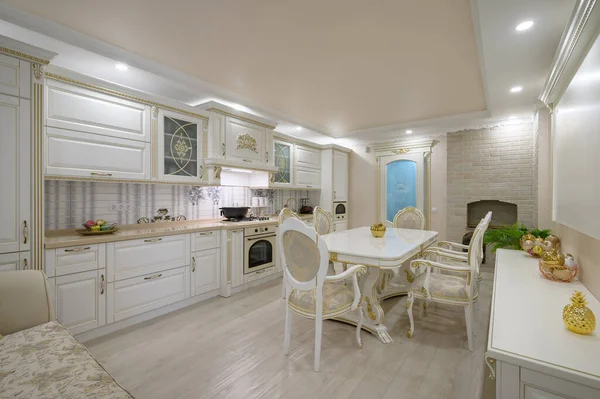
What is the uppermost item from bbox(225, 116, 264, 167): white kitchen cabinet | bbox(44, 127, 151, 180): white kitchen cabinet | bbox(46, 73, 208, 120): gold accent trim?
bbox(46, 73, 208, 120): gold accent trim

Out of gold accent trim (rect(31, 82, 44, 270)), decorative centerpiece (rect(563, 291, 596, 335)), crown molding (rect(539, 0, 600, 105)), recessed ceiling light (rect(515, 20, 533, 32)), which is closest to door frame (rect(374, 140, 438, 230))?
crown molding (rect(539, 0, 600, 105))

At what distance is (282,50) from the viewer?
7.89ft

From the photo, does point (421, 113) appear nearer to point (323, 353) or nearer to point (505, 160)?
point (505, 160)

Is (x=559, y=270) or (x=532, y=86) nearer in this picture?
(x=559, y=270)

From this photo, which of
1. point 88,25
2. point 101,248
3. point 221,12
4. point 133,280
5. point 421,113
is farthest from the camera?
point 421,113

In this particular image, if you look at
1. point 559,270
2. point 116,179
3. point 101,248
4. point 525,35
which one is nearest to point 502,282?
point 559,270

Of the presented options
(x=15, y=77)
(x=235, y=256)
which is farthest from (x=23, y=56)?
(x=235, y=256)

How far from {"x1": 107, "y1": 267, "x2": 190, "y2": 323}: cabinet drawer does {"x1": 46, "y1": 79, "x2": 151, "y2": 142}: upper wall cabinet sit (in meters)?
1.41

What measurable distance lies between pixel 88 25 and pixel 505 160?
553 centimetres

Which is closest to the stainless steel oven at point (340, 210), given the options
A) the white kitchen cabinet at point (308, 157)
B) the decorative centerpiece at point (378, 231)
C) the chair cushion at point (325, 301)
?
the white kitchen cabinet at point (308, 157)

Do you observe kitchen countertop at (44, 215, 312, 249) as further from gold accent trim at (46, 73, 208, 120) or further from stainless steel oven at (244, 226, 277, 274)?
gold accent trim at (46, 73, 208, 120)

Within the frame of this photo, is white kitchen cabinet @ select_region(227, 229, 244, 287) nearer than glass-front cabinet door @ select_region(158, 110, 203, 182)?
No

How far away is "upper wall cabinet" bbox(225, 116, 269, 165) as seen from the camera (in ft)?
11.6

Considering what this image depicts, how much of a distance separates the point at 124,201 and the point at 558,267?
378 centimetres
